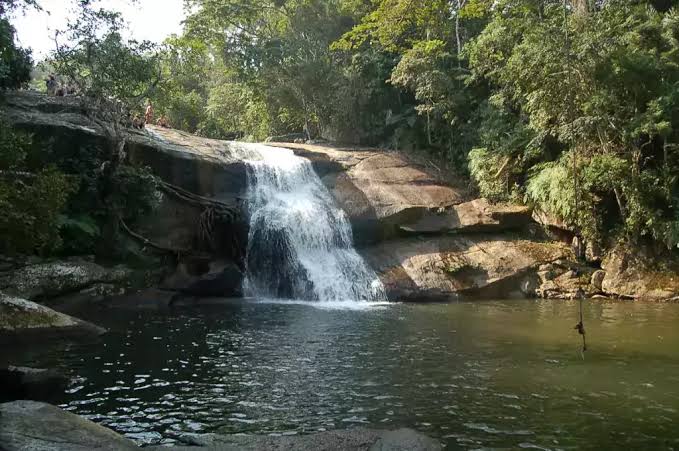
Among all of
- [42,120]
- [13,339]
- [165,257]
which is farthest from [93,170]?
[13,339]

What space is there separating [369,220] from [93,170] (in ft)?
30.9

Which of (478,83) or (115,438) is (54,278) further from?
(478,83)

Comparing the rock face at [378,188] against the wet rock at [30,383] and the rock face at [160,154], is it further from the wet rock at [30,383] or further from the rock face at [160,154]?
the wet rock at [30,383]

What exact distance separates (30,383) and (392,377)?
5.41m

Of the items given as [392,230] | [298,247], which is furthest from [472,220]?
[298,247]

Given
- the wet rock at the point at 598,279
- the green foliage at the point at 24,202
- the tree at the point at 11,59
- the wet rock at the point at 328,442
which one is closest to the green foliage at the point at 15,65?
the tree at the point at 11,59

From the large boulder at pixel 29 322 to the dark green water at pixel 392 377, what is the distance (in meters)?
0.76

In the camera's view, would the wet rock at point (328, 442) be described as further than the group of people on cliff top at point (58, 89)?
No

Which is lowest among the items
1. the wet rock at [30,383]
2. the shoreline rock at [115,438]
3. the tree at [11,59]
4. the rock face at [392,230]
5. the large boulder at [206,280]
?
the wet rock at [30,383]

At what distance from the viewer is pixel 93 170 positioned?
16516mm

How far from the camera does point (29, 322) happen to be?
10531 mm

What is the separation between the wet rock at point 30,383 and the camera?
751 centimetres

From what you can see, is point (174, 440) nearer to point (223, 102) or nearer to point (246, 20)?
point (246, 20)

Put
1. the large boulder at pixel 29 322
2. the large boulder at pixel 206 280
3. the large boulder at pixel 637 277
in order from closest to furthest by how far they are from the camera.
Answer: the large boulder at pixel 29 322, the large boulder at pixel 637 277, the large boulder at pixel 206 280
